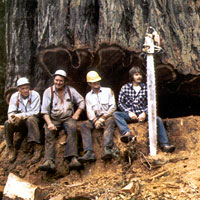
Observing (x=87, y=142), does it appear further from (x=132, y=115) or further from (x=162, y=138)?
(x=162, y=138)

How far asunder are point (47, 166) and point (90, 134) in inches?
34.8

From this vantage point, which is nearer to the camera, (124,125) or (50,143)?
(124,125)

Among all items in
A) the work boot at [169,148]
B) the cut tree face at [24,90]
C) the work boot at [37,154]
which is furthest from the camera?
the cut tree face at [24,90]

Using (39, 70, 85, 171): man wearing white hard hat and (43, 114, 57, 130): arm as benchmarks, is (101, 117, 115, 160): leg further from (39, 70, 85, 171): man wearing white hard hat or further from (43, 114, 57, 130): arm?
(43, 114, 57, 130): arm

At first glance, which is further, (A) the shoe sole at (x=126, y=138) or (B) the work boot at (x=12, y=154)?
(B) the work boot at (x=12, y=154)

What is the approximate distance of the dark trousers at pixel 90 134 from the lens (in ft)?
19.4

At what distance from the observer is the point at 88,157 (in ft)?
19.2

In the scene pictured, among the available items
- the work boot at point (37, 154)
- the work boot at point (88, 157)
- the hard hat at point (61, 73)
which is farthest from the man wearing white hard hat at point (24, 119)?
the work boot at point (88, 157)

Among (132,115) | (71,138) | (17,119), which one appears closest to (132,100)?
(132,115)

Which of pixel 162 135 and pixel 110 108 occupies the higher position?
pixel 110 108

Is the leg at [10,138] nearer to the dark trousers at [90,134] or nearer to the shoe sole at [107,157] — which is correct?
the dark trousers at [90,134]

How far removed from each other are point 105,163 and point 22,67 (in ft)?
9.82

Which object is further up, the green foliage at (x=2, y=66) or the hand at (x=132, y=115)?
the green foliage at (x=2, y=66)

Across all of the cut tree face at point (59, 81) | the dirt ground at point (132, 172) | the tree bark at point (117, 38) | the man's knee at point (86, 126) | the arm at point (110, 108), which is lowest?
the dirt ground at point (132, 172)
